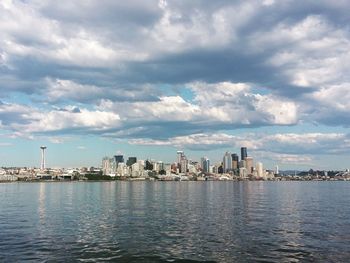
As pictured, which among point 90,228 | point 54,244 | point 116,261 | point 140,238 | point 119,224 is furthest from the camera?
point 119,224

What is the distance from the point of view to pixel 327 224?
237 feet

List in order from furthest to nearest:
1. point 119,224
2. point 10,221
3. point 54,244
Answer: point 10,221 → point 119,224 → point 54,244

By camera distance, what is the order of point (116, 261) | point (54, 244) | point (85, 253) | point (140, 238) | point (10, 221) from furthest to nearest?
point (10, 221) → point (140, 238) → point (54, 244) → point (85, 253) → point (116, 261)

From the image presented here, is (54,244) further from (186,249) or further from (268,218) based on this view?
(268,218)

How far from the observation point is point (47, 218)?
266 feet

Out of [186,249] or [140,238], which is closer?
[186,249]

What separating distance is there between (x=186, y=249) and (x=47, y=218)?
42.3m

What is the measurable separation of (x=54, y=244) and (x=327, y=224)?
48.0 meters

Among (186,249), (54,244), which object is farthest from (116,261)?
(54,244)

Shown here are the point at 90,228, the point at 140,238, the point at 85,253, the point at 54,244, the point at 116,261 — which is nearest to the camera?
the point at 116,261

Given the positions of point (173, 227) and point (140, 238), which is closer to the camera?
point (140, 238)

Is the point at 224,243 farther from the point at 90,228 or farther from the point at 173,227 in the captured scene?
the point at 90,228

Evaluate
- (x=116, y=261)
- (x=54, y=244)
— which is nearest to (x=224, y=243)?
(x=116, y=261)

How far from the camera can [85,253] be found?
152 feet
